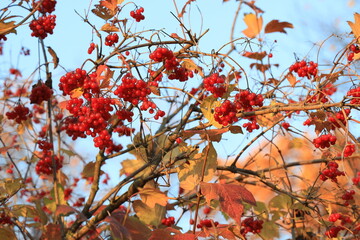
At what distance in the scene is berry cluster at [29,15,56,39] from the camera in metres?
2.71

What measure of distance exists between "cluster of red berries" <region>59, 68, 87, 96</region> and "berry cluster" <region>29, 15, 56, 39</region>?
2.56 ft

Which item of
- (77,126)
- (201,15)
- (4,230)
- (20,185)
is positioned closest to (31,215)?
(20,185)

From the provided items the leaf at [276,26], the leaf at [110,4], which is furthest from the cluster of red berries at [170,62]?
the leaf at [276,26]

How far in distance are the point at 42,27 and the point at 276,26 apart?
5.79 ft

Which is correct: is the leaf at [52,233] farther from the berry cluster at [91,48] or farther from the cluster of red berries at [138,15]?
the cluster of red berries at [138,15]

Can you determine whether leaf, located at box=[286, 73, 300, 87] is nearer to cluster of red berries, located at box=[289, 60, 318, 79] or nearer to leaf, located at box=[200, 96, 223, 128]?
cluster of red berries, located at box=[289, 60, 318, 79]

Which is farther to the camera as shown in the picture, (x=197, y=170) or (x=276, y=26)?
(x=276, y=26)

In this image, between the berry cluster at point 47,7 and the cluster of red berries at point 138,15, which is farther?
the berry cluster at point 47,7

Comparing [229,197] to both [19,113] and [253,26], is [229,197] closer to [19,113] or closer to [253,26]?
[19,113]

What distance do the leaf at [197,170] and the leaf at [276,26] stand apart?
1.89m

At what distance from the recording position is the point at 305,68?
2871mm

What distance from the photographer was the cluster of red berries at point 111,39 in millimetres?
2475

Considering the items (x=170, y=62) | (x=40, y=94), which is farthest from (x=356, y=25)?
(x=40, y=94)

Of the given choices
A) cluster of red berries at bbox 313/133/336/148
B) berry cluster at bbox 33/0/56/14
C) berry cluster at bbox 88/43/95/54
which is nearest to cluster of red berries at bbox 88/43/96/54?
berry cluster at bbox 88/43/95/54
